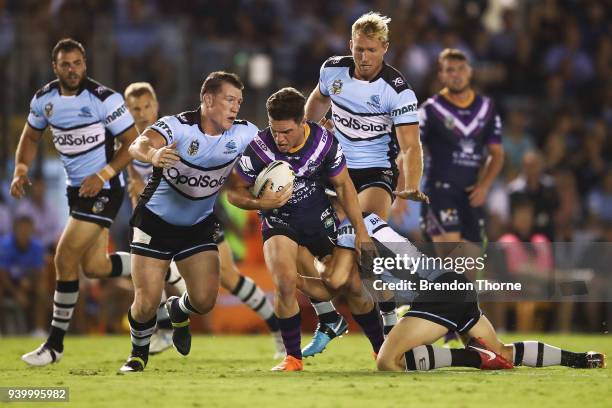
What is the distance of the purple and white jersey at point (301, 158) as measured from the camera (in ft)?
28.7

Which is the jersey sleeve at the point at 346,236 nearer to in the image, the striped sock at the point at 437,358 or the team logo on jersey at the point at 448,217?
the striped sock at the point at 437,358

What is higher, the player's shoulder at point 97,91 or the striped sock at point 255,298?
the player's shoulder at point 97,91

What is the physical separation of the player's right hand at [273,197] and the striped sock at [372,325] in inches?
49.4

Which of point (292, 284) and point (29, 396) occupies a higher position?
point (292, 284)

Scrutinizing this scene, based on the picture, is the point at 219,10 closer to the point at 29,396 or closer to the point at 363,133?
the point at 363,133

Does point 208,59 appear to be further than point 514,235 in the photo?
Yes

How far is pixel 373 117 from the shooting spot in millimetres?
9609

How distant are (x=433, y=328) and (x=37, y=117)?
3.97 metres

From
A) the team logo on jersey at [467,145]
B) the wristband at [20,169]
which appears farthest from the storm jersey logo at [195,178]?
→ the team logo on jersey at [467,145]

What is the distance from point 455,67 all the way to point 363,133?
89.1 inches

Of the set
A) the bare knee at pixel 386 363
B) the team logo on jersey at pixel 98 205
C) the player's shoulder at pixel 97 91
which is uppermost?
the player's shoulder at pixel 97 91

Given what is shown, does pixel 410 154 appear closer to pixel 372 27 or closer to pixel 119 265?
pixel 372 27

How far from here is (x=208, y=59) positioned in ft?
55.1

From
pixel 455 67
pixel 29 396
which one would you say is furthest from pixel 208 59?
pixel 29 396
